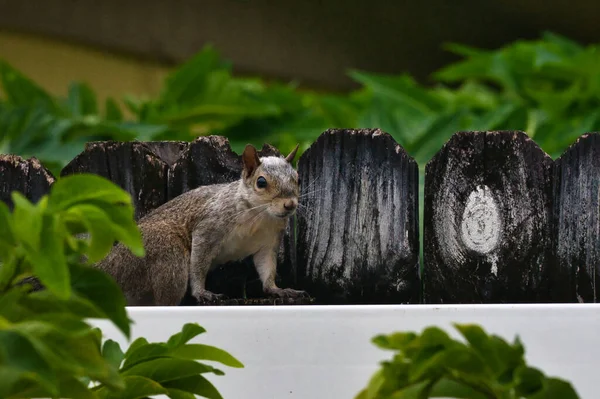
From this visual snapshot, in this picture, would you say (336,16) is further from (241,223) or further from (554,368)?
(554,368)

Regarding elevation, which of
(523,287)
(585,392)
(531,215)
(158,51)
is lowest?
(585,392)

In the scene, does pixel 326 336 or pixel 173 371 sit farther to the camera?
pixel 326 336

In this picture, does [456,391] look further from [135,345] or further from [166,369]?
[135,345]

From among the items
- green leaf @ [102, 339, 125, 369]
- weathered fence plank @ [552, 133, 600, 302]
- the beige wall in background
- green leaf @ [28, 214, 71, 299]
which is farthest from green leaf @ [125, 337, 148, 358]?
the beige wall in background

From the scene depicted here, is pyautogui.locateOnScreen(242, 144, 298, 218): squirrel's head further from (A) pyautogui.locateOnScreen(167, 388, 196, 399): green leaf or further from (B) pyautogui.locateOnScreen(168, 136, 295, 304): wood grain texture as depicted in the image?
(A) pyautogui.locateOnScreen(167, 388, 196, 399): green leaf

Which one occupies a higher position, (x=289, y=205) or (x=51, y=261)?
(x=289, y=205)

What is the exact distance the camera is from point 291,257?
231 cm

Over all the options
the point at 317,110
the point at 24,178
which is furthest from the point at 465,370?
the point at 317,110

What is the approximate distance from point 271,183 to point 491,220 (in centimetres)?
46

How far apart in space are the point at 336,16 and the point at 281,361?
16.0 feet

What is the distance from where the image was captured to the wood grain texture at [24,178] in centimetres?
228

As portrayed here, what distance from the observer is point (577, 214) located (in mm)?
2230

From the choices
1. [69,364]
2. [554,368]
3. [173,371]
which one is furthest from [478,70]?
[69,364]

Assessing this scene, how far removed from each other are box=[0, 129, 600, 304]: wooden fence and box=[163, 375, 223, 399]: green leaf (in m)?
0.85
